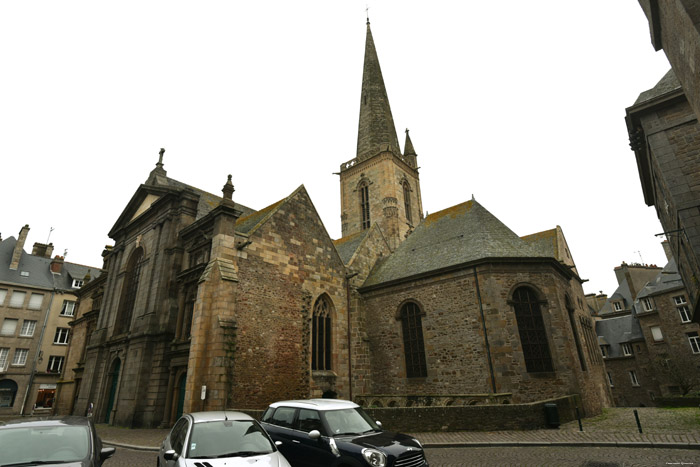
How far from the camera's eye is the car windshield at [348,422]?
650 centimetres

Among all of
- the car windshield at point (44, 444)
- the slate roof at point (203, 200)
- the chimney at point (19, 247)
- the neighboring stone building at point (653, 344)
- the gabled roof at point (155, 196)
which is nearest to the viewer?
the car windshield at point (44, 444)

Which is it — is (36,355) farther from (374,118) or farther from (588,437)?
(588,437)

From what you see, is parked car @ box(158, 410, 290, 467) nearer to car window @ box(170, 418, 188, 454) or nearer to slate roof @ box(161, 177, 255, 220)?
car window @ box(170, 418, 188, 454)

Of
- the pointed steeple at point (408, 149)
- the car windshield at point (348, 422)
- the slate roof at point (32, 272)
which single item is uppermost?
the pointed steeple at point (408, 149)

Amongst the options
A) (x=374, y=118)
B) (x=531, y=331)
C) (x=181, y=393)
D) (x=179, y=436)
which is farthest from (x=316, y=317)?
(x=374, y=118)

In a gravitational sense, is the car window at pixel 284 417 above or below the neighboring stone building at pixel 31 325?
below

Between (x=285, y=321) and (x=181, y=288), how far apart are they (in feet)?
18.1

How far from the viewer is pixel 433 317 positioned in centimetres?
1761

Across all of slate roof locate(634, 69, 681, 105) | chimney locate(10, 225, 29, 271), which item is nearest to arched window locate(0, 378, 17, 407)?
chimney locate(10, 225, 29, 271)

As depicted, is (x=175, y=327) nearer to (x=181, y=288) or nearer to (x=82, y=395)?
(x=181, y=288)

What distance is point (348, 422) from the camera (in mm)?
6762

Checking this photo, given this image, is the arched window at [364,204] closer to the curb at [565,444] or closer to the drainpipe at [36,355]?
the curb at [565,444]

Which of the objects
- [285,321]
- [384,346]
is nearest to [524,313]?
[384,346]

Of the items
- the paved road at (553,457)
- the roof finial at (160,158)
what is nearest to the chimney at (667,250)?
the paved road at (553,457)
